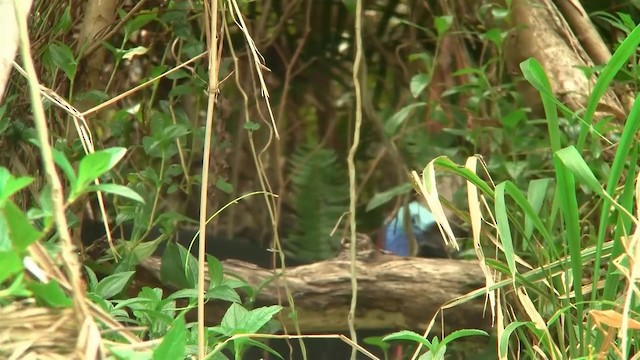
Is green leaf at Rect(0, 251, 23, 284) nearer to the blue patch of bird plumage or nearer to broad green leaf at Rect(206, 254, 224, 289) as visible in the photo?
broad green leaf at Rect(206, 254, 224, 289)

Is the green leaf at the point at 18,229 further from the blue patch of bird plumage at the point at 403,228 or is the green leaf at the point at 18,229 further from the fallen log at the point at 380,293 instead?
the blue patch of bird plumage at the point at 403,228

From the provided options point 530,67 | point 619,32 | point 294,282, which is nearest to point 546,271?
point 530,67

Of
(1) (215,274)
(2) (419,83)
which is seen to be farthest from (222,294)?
(2) (419,83)

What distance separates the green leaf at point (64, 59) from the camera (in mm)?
1180

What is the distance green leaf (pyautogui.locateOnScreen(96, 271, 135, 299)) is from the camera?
3.15ft

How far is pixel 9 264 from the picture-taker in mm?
520

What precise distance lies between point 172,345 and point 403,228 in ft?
5.52

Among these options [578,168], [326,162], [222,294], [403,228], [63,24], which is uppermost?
[63,24]

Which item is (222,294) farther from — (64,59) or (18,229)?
(18,229)

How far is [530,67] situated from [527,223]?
0.72 feet

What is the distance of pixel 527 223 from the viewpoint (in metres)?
1.12

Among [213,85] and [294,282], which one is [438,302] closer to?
[294,282]

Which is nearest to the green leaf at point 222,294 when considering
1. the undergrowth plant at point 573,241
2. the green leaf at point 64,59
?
the undergrowth plant at point 573,241

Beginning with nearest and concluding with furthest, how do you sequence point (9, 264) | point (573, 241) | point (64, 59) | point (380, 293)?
point (9, 264) → point (573, 241) → point (64, 59) → point (380, 293)
